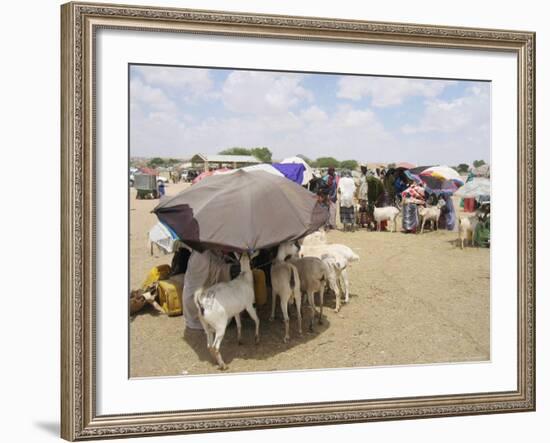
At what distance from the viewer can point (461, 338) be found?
5703 mm

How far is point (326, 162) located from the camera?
23.0ft

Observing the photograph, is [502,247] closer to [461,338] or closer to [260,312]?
[461,338]

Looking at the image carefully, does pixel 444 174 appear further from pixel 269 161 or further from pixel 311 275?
pixel 269 161

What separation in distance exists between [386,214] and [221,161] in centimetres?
570

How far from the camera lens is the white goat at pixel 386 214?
10531mm

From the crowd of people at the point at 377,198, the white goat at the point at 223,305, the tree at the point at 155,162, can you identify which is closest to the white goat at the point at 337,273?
the crowd of people at the point at 377,198

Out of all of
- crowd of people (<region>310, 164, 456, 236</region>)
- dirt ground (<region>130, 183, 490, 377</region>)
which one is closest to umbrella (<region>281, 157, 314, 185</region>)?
crowd of people (<region>310, 164, 456, 236</region>)

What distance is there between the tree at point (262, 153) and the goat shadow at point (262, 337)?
165 centimetres

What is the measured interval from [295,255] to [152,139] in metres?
2.61

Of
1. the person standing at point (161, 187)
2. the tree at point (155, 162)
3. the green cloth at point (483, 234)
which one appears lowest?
the green cloth at point (483, 234)

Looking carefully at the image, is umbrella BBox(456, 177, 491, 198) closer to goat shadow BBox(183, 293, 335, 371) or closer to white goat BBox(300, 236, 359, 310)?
white goat BBox(300, 236, 359, 310)

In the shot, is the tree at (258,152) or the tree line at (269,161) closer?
the tree line at (269,161)

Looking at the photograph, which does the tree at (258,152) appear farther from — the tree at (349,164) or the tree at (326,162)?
the tree at (349,164)

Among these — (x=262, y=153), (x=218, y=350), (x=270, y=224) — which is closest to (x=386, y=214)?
(x=262, y=153)
